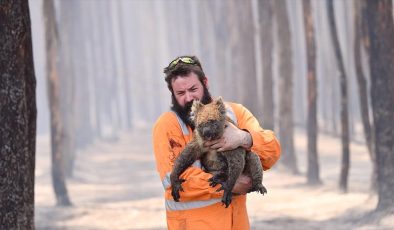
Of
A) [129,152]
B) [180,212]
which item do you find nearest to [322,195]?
[180,212]

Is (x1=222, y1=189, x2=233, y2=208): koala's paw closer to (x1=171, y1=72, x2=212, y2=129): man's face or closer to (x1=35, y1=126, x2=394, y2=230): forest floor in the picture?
(x1=171, y1=72, x2=212, y2=129): man's face

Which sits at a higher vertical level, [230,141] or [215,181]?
[230,141]

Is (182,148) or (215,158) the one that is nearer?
(215,158)

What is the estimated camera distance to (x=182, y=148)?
3.53m

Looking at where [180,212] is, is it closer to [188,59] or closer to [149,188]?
[188,59]

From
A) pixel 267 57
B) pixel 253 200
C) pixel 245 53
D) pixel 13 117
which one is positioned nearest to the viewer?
pixel 13 117

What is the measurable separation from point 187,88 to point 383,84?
730 centimetres

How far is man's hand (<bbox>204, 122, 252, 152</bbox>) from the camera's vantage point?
10.8ft

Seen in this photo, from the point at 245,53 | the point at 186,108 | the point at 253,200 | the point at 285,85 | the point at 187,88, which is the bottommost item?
the point at 253,200

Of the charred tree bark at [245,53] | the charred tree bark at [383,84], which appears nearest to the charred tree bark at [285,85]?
the charred tree bark at [245,53]

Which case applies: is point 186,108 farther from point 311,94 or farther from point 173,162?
point 311,94

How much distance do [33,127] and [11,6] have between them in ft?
4.10

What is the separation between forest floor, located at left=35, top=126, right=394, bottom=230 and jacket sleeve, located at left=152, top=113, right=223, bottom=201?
6.83 meters

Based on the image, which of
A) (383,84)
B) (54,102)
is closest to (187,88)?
(383,84)
